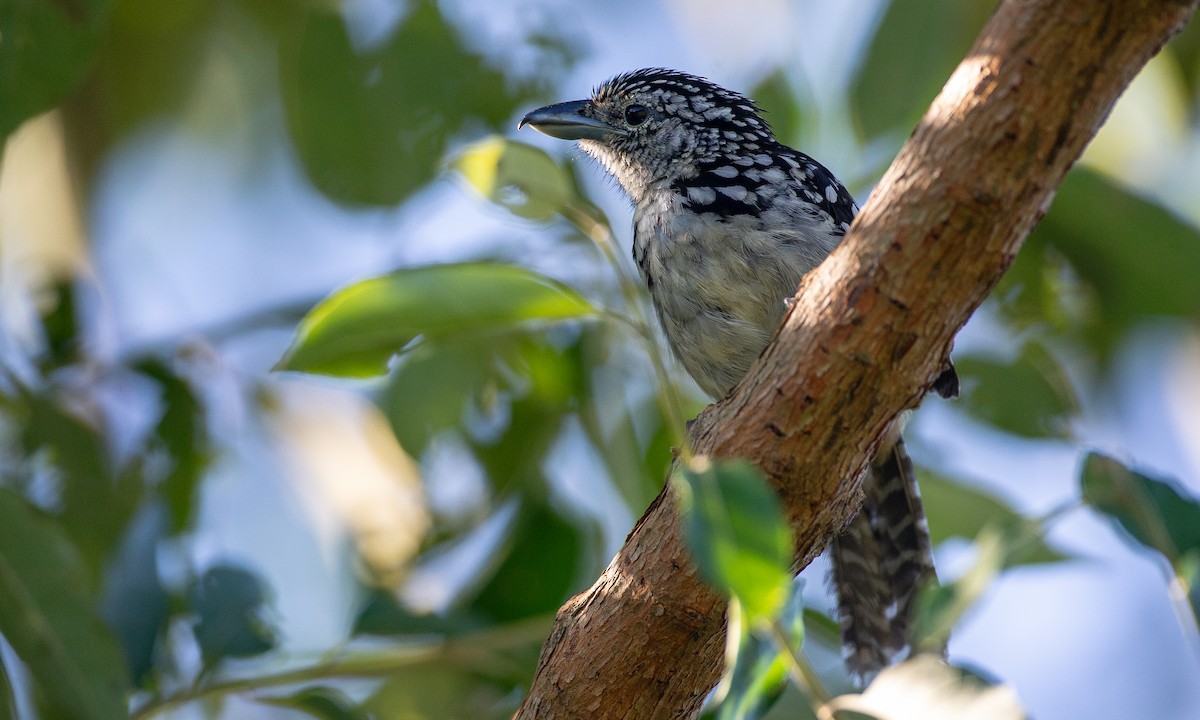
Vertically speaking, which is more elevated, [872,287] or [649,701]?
[872,287]

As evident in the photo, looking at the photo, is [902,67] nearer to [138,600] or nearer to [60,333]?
[138,600]

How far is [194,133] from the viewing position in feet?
17.9

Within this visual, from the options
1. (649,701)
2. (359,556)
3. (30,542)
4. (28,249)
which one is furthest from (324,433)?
(649,701)

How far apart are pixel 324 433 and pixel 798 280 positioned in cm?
253

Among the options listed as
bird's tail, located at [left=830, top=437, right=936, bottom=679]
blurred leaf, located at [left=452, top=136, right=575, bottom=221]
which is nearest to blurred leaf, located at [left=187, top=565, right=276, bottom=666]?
blurred leaf, located at [left=452, top=136, right=575, bottom=221]

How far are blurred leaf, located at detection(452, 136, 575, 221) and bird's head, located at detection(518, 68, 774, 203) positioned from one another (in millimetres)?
932

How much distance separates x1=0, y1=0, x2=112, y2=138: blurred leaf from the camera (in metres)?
2.98

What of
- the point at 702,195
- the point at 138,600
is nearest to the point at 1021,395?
the point at 702,195

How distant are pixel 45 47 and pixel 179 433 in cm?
126

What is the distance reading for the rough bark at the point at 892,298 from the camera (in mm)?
1675

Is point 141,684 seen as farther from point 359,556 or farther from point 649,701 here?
point 649,701

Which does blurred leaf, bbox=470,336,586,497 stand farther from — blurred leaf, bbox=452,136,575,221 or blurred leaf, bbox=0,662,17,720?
blurred leaf, bbox=0,662,17,720

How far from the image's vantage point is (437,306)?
2562 mm

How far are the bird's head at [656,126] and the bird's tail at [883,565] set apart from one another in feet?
3.33
